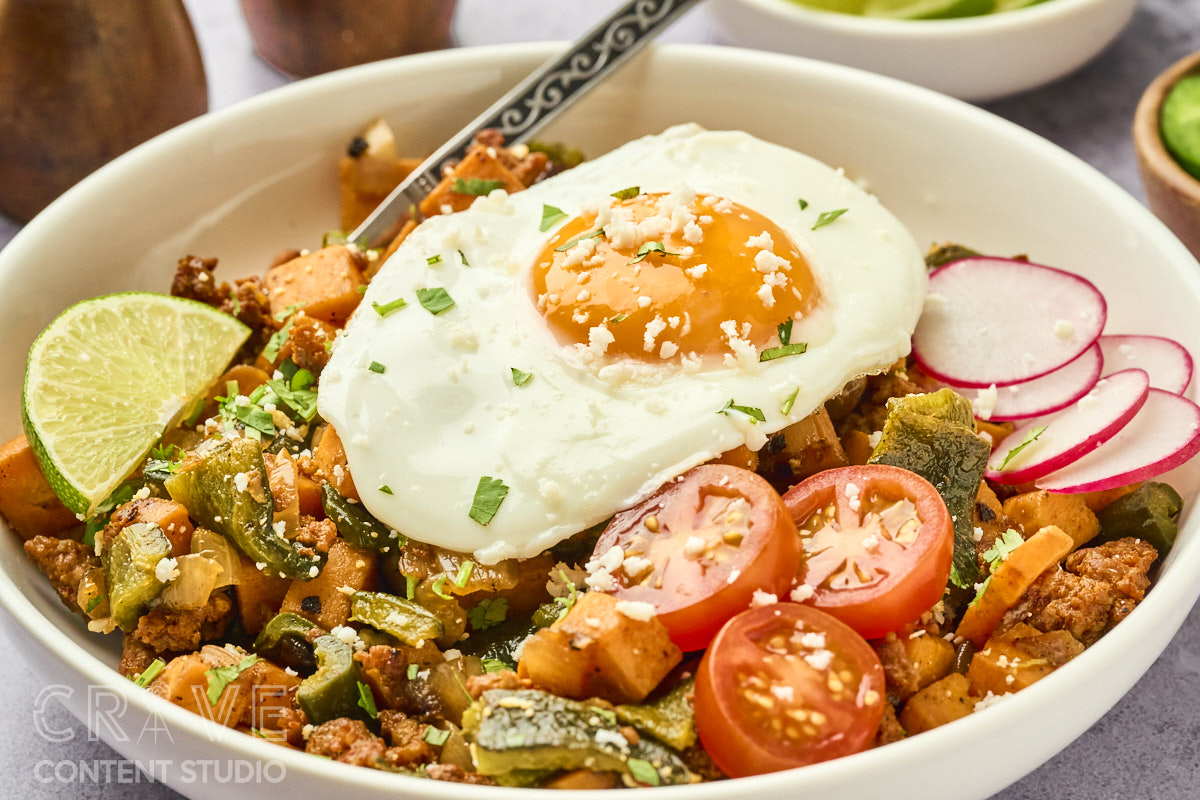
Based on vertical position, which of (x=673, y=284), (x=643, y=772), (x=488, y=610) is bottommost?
(x=488, y=610)

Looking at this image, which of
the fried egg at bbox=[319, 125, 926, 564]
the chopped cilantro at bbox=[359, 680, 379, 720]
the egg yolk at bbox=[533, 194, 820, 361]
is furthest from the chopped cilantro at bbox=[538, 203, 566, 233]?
the chopped cilantro at bbox=[359, 680, 379, 720]

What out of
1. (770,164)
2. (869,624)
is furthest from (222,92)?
(869,624)

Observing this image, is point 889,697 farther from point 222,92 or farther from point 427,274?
point 222,92

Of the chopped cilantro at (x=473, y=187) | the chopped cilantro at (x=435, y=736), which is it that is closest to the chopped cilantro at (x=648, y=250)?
the chopped cilantro at (x=473, y=187)

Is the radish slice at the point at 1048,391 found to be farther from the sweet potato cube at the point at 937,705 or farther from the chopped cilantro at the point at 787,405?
the sweet potato cube at the point at 937,705

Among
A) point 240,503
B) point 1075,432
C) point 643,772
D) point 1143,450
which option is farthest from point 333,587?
point 1143,450

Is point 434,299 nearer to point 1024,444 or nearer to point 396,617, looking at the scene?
point 396,617

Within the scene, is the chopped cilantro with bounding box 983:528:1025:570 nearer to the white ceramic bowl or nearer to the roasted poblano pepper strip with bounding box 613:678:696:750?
the roasted poblano pepper strip with bounding box 613:678:696:750
